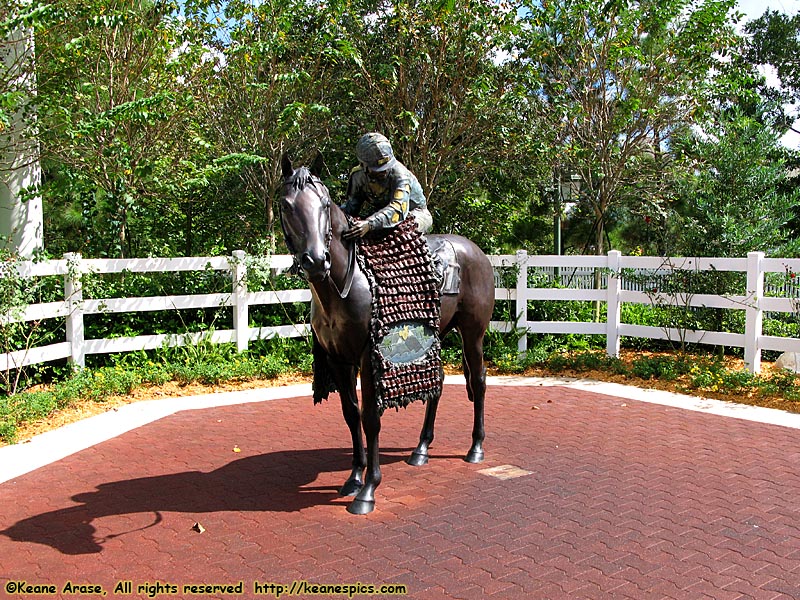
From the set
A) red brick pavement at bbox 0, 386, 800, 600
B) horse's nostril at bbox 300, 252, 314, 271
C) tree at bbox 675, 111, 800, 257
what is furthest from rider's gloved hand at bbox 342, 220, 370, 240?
tree at bbox 675, 111, 800, 257

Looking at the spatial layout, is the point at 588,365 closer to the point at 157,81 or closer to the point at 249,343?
the point at 249,343

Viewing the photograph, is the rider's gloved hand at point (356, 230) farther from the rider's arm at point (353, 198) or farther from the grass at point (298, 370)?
the grass at point (298, 370)

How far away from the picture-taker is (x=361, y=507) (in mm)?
4820

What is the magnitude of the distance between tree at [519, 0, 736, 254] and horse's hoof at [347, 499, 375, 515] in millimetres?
8380

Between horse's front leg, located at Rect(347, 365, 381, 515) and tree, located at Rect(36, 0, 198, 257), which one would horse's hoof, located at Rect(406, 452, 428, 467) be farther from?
tree, located at Rect(36, 0, 198, 257)

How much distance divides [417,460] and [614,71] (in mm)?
8474

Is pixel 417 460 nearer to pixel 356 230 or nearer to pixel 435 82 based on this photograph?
pixel 356 230

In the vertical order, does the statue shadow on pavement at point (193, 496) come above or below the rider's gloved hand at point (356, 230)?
below

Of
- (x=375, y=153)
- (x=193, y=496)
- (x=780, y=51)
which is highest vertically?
(x=780, y=51)

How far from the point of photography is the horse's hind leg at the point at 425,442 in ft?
19.3

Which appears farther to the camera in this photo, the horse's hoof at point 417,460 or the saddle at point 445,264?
the horse's hoof at point 417,460

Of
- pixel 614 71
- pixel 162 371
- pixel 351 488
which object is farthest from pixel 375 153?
pixel 614 71

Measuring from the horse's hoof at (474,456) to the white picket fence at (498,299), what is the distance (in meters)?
4.79

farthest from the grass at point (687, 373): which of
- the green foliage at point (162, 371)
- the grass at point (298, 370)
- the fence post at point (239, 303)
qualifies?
the fence post at point (239, 303)
